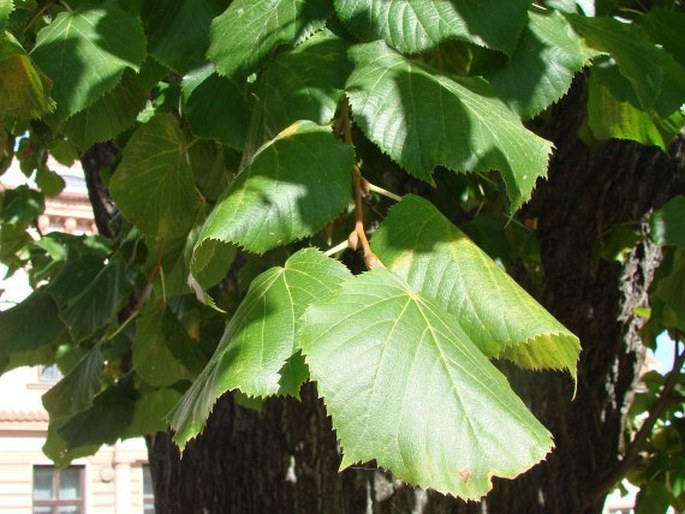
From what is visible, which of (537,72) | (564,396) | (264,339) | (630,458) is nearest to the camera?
(264,339)

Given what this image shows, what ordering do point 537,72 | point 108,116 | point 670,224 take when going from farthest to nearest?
point 670,224
point 108,116
point 537,72

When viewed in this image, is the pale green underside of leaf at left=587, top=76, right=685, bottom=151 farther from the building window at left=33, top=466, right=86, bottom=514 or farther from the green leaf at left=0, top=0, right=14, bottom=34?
the building window at left=33, top=466, right=86, bottom=514

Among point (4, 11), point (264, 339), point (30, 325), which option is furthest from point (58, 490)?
point (264, 339)

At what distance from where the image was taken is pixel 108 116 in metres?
1.54

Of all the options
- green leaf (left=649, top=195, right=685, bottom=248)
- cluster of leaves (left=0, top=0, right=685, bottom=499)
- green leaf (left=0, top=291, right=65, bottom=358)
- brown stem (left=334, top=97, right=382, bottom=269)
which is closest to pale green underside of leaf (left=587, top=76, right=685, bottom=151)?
cluster of leaves (left=0, top=0, right=685, bottom=499)

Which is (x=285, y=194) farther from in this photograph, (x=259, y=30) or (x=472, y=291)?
(x=259, y=30)

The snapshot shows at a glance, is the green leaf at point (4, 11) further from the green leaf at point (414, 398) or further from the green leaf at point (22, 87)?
the green leaf at point (414, 398)

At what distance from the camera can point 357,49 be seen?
1207mm

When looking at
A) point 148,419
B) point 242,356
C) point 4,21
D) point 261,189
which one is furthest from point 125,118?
point 148,419

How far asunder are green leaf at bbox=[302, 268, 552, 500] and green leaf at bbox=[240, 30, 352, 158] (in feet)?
1.38

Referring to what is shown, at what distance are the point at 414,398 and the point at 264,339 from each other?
0.60ft

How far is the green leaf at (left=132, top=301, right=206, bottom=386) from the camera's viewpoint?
1896mm

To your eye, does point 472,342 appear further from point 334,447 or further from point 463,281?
point 334,447

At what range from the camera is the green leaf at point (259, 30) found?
4.13 feet
